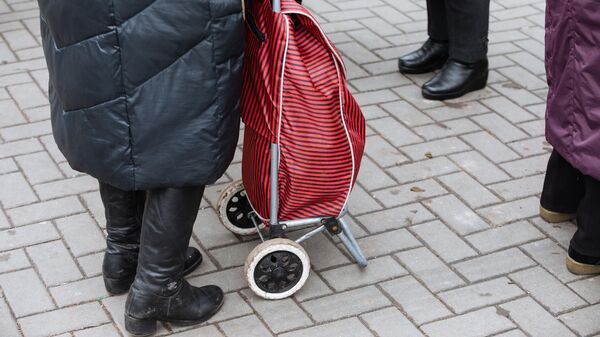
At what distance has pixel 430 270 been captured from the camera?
392 centimetres

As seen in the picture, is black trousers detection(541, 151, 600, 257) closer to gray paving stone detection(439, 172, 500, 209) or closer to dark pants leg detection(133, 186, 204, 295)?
gray paving stone detection(439, 172, 500, 209)

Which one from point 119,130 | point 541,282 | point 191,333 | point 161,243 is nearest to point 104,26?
point 119,130

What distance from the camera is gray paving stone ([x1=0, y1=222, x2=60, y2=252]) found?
4031 millimetres

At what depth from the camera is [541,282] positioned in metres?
3.87

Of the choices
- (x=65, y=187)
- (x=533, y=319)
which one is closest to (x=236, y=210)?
(x=65, y=187)

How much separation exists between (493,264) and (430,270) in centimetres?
26

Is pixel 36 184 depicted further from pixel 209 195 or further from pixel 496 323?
pixel 496 323

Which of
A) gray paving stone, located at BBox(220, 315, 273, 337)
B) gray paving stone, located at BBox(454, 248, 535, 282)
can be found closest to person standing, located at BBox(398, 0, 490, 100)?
gray paving stone, located at BBox(454, 248, 535, 282)

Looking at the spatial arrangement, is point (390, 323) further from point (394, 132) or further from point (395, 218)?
point (394, 132)

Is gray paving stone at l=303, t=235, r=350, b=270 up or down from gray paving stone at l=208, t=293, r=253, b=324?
down

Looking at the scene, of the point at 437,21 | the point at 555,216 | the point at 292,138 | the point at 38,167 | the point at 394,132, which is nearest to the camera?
the point at 292,138

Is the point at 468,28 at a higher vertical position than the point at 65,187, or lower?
higher

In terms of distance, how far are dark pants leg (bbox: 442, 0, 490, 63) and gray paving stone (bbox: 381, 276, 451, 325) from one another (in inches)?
73.2

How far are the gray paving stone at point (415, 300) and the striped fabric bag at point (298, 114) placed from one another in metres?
0.38
